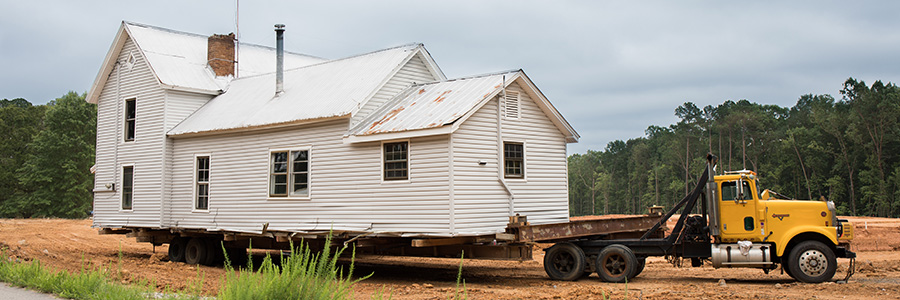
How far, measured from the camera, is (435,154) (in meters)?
15.4

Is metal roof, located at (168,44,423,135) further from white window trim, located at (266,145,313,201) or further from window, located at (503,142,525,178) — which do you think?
window, located at (503,142,525,178)

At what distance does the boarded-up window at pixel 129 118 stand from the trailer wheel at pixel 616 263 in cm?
1513

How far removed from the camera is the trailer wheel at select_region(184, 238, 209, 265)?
68.2 feet

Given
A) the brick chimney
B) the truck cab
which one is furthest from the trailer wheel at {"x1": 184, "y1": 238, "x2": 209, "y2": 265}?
the truck cab

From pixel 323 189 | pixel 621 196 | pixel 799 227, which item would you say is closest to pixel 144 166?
pixel 323 189

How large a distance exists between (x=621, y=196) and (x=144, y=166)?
8226cm

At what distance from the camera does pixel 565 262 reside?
627 inches

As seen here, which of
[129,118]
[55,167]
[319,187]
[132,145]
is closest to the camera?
[319,187]

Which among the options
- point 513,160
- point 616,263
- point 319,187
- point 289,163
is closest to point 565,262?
point 616,263

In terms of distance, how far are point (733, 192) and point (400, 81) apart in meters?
8.54

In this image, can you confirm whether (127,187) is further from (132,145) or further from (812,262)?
(812,262)

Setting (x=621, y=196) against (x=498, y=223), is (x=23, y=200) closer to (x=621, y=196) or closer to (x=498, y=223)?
(x=498, y=223)

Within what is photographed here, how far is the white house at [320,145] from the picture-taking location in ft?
51.6

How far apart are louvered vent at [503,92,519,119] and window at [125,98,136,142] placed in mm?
12529
